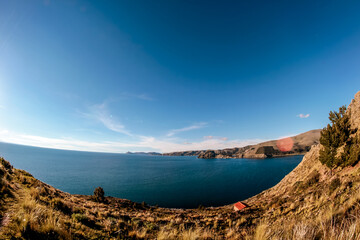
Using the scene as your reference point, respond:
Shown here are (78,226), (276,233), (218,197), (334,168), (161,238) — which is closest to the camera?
(276,233)

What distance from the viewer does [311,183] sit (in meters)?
19.1

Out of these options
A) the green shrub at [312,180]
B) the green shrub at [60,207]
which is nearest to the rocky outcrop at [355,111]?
the green shrub at [312,180]

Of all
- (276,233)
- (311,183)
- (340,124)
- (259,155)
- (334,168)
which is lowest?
(259,155)

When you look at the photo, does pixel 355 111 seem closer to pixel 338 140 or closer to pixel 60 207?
pixel 338 140

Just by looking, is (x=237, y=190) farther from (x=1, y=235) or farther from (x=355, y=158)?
(x=1, y=235)

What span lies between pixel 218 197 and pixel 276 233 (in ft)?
157

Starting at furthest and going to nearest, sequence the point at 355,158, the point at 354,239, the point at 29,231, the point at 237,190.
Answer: the point at 237,190
the point at 355,158
the point at 29,231
the point at 354,239

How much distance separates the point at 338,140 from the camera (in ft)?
58.2

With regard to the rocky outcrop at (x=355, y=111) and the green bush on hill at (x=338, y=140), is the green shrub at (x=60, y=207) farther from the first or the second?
the rocky outcrop at (x=355, y=111)

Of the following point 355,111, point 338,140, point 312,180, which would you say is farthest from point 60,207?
point 355,111

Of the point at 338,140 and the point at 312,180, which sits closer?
the point at 338,140

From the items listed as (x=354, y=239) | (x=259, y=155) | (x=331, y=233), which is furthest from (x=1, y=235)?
(x=259, y=155)

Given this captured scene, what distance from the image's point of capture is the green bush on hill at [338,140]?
15.5 metres

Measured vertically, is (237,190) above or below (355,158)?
below
